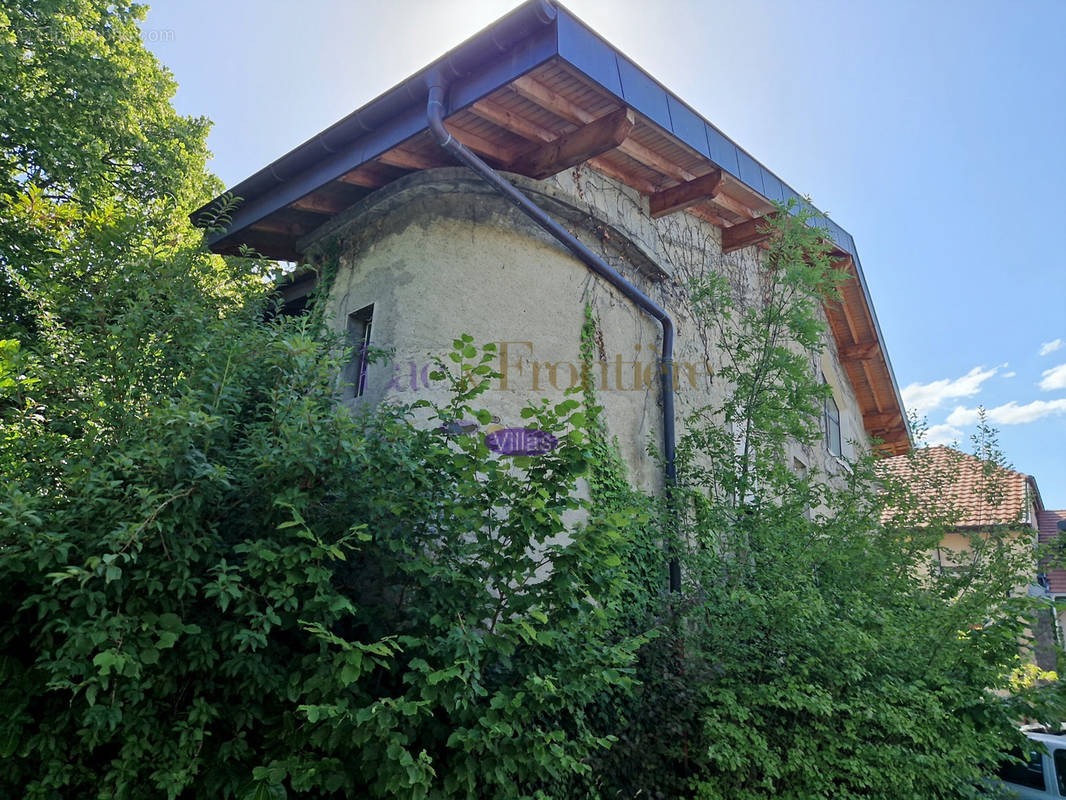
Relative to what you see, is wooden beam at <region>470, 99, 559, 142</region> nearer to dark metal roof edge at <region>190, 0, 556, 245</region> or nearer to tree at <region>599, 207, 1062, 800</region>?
dark metal roof edge at <region>190, 0, 556, 245</region>

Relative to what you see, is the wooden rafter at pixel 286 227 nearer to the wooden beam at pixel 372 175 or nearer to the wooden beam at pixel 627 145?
the wooden beam at pixel 372 175

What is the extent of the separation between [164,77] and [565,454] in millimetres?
10906

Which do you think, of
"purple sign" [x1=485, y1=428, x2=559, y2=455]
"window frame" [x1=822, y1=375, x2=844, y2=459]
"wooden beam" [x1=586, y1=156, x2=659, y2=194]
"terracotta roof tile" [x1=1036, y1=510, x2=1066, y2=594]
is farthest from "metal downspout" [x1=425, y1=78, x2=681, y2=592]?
"terracotta roof tile" [x1=1036, y1=510, x2=1066, y2=594]

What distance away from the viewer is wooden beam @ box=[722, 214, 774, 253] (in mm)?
7523

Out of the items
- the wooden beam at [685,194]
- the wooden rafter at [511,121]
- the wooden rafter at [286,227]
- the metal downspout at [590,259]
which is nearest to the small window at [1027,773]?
the metal downspout at [590,259]

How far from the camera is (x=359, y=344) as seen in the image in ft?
17.9

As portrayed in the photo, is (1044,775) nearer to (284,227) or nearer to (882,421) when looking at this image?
(882,421)

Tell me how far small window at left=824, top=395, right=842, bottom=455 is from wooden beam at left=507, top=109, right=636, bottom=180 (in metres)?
6.90

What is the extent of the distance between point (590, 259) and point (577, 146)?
92cm

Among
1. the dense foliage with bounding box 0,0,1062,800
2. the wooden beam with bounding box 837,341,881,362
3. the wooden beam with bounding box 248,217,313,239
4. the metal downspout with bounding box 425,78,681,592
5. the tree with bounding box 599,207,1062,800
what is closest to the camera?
the dense foliage with bounding box 0,0,1062,800

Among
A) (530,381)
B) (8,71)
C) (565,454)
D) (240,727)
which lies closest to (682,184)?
(530,381)

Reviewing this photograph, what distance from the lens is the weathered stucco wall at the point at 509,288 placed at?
16.8 ft

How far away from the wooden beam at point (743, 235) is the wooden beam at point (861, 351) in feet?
14.4

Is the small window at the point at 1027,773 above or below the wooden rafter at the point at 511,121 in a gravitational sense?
below
